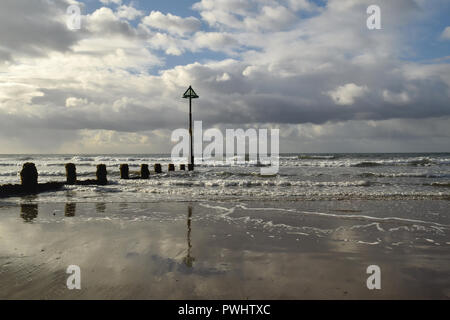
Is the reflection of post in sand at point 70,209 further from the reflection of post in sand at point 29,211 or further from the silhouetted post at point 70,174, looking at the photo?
the silhouetted post at point 70,174

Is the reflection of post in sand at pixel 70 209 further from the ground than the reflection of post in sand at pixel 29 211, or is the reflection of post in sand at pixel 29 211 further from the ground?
the reflection of post in sand at pixel 29 211

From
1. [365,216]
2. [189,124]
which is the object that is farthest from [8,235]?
[189,124]

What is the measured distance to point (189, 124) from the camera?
23.9 metres

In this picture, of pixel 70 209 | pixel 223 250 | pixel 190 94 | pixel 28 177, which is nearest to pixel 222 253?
pixel 223 250

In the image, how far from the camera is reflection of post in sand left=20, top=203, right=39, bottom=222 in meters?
6.88

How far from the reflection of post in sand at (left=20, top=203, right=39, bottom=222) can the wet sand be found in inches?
1.9

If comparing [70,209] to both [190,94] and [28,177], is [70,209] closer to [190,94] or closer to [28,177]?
[28,177]

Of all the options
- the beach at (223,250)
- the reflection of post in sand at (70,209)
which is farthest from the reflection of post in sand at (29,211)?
the reflection of post in sand at (70,209)

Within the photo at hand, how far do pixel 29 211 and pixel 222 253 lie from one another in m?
6.13

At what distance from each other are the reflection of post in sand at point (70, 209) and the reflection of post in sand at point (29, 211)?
0.67 m

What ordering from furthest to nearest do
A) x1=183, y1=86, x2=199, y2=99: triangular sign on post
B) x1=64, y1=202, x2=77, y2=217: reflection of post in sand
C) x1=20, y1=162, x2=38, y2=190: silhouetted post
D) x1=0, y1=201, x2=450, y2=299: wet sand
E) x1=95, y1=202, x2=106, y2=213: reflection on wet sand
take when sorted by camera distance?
x1=183, y1=86, x2=199, y2=99: triangular sign on post < x1=20, y1=162, x2=38, y2=190: silhouetted post < x1=95, y1=202, x2=106, y2=213: reflection on wet sand < x1=64, y1=202, x2=77, y2=217: reflection of post in sand < x1=0, y1=201, x2=450, y2=299: wet sand

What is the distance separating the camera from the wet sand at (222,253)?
10.3 feet

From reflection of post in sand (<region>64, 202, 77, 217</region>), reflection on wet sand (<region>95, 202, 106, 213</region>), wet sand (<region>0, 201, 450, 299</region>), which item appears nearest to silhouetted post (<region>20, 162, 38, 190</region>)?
reflection of post in sand (<region>64, 202, 77, 217</region>)

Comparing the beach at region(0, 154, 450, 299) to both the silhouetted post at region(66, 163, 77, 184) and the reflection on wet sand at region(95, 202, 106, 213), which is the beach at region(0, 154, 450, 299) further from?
the silhouetted post at region(66, 163, 77, 184)
